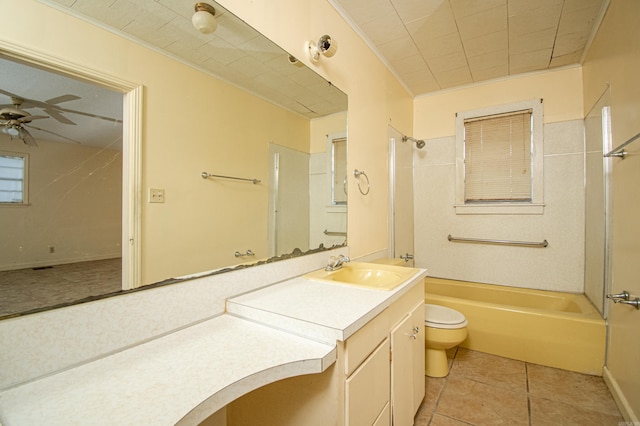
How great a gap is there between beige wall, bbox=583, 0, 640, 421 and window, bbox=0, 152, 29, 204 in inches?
93.7

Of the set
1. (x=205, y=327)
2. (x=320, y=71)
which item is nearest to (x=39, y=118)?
(x=205, y=327)

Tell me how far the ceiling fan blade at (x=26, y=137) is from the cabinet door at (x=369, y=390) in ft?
3.46

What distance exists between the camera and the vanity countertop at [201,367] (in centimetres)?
53

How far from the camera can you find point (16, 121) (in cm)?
63

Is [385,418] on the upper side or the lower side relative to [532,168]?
lower

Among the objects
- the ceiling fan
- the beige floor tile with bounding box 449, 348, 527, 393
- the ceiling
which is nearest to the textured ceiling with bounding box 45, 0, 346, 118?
the ceiling

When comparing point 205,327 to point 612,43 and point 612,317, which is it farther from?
point 612,43

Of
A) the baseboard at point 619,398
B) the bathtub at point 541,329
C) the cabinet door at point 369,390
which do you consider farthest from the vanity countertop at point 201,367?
the bathtub at point 541,329

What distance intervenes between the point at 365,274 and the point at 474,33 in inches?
77.9

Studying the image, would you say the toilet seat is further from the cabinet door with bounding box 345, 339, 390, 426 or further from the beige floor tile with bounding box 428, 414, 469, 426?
the cabinet door with bounding box 345, 339, 390, 426

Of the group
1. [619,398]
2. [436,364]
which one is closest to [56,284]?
[436,364]

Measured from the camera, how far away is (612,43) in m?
1.67

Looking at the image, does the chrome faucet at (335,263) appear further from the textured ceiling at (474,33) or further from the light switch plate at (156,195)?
the textured ceiling at (474,33)

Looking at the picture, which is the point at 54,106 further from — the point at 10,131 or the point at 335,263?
the point at 335,263
